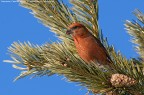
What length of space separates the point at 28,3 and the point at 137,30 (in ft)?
2.87

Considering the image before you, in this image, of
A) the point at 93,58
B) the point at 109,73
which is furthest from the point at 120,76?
the point at 93,58

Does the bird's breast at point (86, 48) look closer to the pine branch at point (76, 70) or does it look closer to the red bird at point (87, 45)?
the red bird at point (87, 45)

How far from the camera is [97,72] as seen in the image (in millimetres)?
1978

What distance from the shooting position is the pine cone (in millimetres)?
1855

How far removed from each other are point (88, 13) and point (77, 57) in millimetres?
371

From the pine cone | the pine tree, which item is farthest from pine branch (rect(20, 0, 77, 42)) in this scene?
the pine cone

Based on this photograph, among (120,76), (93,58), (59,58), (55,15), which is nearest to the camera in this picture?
(120,76)

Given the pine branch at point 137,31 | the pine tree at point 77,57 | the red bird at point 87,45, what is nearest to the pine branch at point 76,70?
the pine tree at point 77,57

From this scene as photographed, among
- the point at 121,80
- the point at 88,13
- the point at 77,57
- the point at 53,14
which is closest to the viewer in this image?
the point at 121,80

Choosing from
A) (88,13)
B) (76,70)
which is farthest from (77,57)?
(76,70)

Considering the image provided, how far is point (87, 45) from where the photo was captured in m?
3.15

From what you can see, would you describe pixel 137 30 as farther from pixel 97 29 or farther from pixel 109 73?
pixel 109 73

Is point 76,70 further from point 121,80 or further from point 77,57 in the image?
point 77,57

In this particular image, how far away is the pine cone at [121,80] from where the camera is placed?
185 cm
